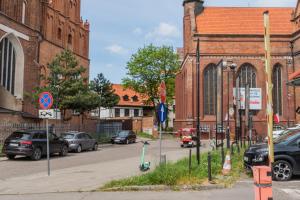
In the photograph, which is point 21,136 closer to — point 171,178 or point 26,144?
point 26,144

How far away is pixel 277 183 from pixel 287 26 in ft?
159

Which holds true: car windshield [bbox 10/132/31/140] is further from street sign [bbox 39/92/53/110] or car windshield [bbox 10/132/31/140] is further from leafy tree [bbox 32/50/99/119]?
leafy tree [bbox 32/50/99/119]

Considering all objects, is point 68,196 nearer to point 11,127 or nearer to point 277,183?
point 277,183

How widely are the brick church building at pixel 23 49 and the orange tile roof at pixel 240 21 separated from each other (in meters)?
20.6

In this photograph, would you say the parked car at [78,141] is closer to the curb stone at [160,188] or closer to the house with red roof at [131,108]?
the curb stone at [160,188]

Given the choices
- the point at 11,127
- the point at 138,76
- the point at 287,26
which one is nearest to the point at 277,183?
the point at 11,127

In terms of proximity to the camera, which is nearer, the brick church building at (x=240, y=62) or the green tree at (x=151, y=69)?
the brick church building at (x=240, y=62)

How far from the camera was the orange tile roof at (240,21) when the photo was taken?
177ft

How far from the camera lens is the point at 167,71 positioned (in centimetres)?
6725

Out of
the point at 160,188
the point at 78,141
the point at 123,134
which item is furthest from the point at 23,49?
the point at 160,188

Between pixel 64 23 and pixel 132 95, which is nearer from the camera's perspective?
pixel 64 23

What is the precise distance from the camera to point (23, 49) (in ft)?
126

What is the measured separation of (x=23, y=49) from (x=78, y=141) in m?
16.0

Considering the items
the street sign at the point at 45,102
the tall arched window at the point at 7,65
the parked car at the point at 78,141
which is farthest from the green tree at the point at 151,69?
the street sign at the point at 45,102
